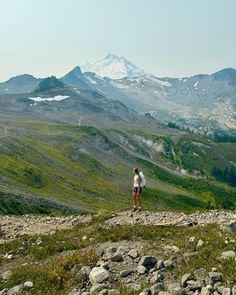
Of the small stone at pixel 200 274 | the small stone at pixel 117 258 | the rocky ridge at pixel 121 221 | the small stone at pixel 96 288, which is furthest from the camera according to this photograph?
the rocky ridge at pixel 121 221

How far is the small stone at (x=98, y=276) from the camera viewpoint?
662 inches

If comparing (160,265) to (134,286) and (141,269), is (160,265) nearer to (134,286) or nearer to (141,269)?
(141,269)

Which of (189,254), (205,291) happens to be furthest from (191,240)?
(205,291)

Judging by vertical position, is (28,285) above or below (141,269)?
below

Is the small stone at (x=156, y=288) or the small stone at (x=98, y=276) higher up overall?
the small stone at (x=156, y=288)

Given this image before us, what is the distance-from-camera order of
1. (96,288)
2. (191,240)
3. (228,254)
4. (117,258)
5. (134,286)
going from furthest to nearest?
(191,240) → (117,258) → (228,254) → (96,288) → (134,286)

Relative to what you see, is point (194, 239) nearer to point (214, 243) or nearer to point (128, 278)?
point (214, 243)

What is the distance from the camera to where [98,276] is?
1694 centimetres

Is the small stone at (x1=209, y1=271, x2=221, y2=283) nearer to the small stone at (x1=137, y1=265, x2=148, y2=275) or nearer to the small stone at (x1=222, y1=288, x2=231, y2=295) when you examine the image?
the small stone at (x1=222, y1=288, x2=231, y2=295)

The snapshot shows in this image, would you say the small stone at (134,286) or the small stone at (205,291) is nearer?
the small stone at (205,291)

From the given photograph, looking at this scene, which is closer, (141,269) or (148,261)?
(141,269)

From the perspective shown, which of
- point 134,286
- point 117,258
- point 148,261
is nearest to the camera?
point 134,286

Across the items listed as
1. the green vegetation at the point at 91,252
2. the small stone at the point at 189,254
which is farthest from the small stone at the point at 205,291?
the small stone at the point at 189,254

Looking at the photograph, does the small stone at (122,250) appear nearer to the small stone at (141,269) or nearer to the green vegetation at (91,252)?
the green vegetation at (91,252)
